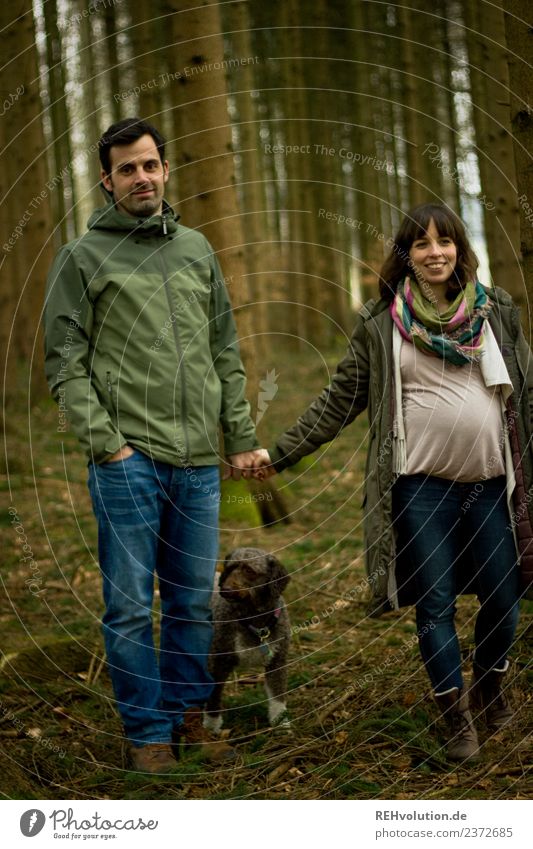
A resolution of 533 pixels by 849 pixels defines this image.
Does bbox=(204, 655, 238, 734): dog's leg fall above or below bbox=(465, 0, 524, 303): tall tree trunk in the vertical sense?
below

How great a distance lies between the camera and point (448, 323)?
4238mm

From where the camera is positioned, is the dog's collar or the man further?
the dog's collar

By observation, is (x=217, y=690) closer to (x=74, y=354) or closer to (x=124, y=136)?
(x=74, y=354)

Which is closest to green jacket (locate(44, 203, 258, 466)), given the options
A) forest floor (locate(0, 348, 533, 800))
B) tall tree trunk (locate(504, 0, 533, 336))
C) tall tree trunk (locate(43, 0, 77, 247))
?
forest floor (locate(0, 348, 533, 800))

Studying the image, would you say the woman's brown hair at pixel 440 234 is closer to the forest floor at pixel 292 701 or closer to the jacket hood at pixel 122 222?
the jacket hood at pixel 122 222

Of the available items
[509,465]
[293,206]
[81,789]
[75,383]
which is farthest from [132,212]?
[293,206]

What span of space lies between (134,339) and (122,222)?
0.59m

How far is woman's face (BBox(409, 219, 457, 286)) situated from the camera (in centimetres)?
430

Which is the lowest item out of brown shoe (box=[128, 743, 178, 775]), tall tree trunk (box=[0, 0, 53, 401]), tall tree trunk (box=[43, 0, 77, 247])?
brown shoe (box=[128, 743, 178, 775])

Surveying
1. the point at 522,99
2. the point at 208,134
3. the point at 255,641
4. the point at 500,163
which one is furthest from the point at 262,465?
the point at 500,163

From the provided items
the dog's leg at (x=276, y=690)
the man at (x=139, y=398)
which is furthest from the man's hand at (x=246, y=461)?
the dog's leg at (x=276, y=690)

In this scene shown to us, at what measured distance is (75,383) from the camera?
435 centimetres

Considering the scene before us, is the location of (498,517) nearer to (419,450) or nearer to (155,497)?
(419,450)

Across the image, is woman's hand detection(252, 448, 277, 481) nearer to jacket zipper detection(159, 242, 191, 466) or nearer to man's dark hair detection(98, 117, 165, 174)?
jacket zipper detection(159, 242, 191, 466)
